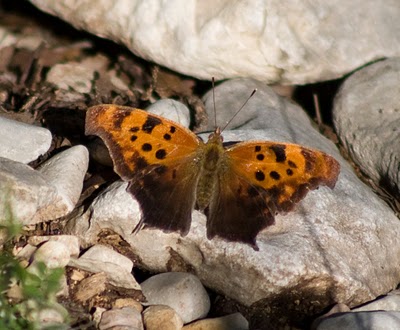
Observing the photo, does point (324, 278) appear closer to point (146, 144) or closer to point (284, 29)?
point (146, 144)

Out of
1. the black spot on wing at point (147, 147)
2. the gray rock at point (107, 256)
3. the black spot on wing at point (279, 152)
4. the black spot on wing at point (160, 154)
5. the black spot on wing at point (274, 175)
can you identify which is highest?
the black spot on wing at point (279, 152)

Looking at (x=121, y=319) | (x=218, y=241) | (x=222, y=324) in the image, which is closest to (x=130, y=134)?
(x=218, y=241)

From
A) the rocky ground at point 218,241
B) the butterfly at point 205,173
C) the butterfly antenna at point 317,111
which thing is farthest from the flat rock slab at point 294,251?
the butterfly antenna at point 317,111

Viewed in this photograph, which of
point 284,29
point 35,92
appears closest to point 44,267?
point 35,92

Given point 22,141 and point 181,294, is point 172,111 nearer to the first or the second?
point 22,141

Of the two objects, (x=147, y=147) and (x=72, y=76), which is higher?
(x=147, y=147)

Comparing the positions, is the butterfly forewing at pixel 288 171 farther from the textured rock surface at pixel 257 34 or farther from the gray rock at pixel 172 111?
the textured rock surface at pixel 257 34
